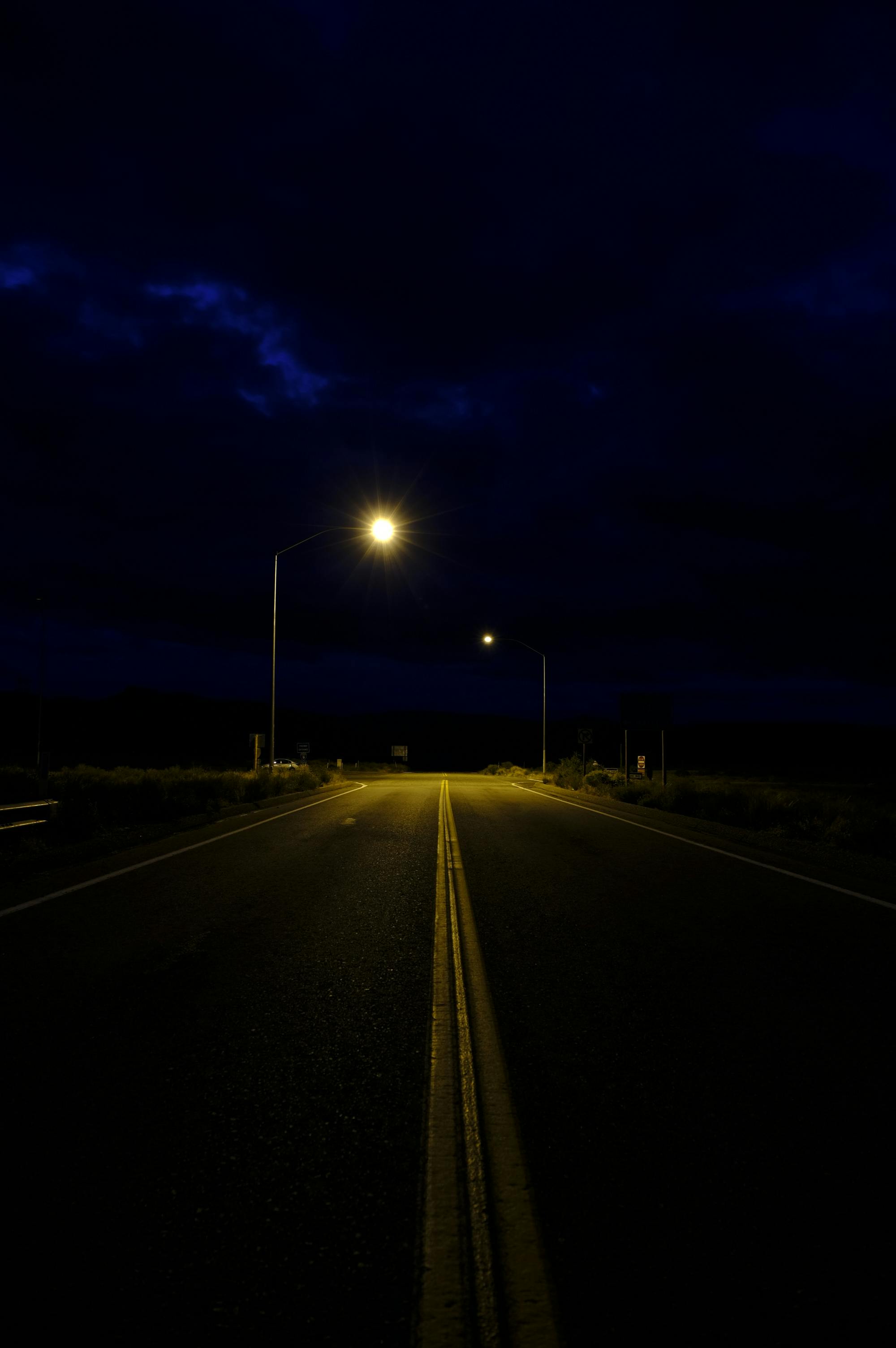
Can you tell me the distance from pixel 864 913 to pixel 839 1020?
4.10 meters

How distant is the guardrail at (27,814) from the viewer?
16.3m

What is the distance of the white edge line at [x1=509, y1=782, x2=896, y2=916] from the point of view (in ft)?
33.2

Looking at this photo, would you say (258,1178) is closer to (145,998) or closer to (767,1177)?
(767,1177)

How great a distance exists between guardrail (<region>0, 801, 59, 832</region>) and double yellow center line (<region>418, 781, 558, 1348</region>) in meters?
13.2

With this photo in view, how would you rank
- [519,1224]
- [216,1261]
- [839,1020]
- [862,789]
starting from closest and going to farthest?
[216,1261] < [519,1224] < [839,1020] < [862,789]

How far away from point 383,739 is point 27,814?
149 metres

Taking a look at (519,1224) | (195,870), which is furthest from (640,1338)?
(195,870)

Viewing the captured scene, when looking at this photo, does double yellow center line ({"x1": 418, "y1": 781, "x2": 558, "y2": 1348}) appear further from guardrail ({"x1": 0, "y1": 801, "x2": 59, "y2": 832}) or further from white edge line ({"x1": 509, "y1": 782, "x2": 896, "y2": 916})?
guardrail ({"x1": 0, "y1": 801, "x2": 59, "y2": 832})

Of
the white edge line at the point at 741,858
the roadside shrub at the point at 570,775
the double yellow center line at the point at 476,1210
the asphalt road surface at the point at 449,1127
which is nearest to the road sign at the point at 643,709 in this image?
the roadside shrub at the point at 570,775

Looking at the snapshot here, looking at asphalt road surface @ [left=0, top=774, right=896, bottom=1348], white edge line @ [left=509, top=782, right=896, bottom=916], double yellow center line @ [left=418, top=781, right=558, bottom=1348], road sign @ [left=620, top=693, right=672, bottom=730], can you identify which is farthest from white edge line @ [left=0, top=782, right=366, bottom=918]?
road sign @ [left=620, top=693, right=672, bottom=730]

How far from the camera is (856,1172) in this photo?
3.42m

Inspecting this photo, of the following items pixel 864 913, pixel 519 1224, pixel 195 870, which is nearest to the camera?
pixel 519 1224

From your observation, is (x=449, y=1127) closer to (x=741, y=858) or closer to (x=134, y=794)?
(x=741, y=858)

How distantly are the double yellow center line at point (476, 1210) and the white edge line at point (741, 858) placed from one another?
231 inches
